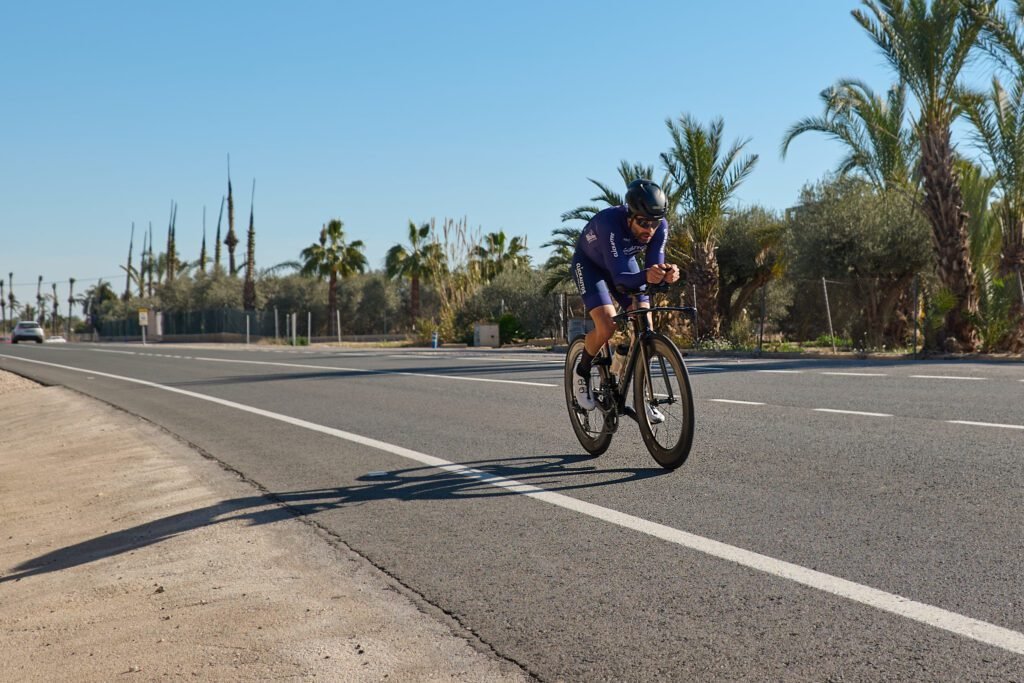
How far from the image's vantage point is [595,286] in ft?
22.6

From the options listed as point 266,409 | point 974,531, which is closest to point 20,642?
point 974,531

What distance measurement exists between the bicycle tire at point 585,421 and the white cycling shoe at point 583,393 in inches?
1.9

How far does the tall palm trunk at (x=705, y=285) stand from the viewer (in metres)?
28.8

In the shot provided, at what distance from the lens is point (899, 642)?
326cm

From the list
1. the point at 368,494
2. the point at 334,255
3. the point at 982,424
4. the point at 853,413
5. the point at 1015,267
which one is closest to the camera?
the point at 368,494

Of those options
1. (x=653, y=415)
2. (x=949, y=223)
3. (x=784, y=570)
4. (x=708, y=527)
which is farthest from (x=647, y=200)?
(x=949, y=223)

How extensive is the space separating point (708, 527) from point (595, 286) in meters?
2.36

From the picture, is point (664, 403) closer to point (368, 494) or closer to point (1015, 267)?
point (368, 494)

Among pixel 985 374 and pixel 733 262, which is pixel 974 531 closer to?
pixel 985 374

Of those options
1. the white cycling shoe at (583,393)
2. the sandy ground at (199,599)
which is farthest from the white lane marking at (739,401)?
the sandy ground at (199,599)

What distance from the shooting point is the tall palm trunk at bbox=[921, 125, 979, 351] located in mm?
20906

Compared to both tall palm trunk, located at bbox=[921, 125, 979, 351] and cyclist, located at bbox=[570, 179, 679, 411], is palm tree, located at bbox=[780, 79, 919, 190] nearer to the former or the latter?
tall palm trunk, located at bbox=[921, 125, 979, 351]

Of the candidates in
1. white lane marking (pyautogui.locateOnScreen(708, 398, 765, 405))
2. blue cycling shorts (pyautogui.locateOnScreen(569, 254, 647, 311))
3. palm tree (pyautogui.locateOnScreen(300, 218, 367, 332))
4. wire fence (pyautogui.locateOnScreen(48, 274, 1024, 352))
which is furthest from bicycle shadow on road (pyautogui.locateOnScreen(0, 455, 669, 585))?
palm tree (pyautogui.locateOnScreen(300, 218, 367, 332))

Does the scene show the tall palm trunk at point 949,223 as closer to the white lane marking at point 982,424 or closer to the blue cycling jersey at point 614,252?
the white lane marking at point 982,424
